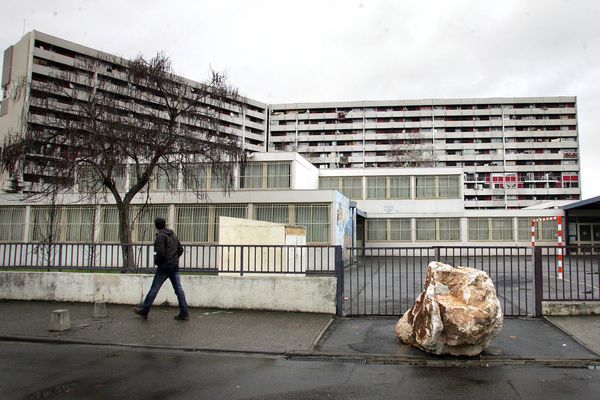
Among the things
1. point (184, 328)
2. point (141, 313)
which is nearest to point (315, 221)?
point (141, 313)

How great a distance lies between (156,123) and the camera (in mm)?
16938

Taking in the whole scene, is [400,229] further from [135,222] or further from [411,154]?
[411,154]

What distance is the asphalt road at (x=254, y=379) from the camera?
16.2 ft

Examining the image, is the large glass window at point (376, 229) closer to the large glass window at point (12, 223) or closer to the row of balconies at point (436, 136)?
the large glass window at point (12, 223)

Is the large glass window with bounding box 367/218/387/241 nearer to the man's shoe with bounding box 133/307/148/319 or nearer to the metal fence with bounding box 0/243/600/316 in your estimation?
the metal fence with bounding box 0/243/600/316

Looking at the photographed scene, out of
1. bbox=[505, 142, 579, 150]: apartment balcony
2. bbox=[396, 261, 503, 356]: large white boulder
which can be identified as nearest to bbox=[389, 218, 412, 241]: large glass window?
bbox=[396, 261, 503, 356]: large white boulder

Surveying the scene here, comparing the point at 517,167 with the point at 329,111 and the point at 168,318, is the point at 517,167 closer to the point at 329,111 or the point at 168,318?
the point at 329,111

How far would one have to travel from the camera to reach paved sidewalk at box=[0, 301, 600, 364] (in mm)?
6664

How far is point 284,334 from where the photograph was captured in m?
7.74

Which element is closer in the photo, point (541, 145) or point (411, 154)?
point (411, 154)

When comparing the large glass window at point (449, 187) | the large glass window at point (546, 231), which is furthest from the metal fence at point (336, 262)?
the large glass window at point (546, 231)

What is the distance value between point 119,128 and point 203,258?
7.40m

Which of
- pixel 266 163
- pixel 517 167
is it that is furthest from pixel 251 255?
pixel 517 167

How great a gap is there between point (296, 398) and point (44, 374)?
10.8ft
